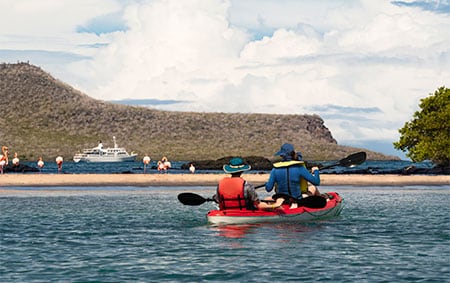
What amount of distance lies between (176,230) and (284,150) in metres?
4.38

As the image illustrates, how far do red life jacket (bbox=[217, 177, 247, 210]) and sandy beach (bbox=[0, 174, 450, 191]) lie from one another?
33.4 m

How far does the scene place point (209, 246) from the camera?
76.6ft

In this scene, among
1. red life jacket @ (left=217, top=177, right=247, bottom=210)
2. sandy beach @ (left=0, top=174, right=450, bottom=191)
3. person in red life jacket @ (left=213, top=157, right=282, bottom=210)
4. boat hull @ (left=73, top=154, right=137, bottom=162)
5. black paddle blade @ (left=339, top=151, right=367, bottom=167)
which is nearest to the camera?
person in red life jacket @ (left=213, top=157, right=282, bottom=210)

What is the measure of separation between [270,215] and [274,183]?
1.07 m

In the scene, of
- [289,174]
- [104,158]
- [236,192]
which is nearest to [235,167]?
[236,192]

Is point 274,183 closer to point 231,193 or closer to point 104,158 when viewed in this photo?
point 231,193

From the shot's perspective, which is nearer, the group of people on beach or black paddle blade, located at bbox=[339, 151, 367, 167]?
the group of people on beach

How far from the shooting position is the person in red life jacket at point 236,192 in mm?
27156

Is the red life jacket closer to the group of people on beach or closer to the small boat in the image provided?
the group of people on beach

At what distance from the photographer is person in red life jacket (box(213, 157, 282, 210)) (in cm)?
2716

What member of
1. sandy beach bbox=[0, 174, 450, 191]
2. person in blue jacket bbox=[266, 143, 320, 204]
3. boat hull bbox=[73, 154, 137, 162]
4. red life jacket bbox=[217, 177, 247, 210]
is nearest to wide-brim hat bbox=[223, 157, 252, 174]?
red life jacket bbox=[217, 177, 247, 210]

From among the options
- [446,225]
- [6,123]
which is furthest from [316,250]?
[6,123]

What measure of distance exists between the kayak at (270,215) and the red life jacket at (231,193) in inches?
7.7

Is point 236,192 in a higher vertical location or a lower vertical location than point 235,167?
lower
